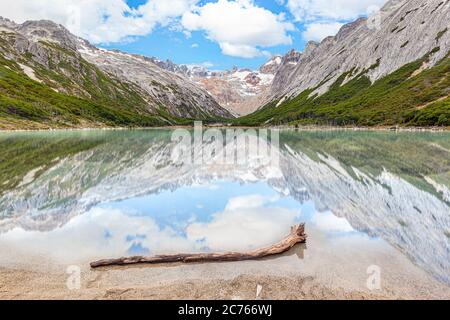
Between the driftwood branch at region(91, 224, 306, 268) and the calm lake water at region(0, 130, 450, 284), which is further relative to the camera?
the calm lake water at region(0, 130, 450, 284)

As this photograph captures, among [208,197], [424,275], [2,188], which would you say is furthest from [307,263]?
[2,188]

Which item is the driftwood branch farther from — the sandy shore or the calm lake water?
the calm lake water

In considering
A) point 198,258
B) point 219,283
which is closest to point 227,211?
point 198,258

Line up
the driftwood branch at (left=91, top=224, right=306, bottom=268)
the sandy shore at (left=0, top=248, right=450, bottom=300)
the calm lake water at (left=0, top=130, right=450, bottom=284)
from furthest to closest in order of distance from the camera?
the calm lake water at (left=0, top=130, right=450, bottom=284), the driftwood branch at (left=91, top=224, right=306, bottom=268), the sandy shore at (left=0, top=248, right=450, bottom=300)

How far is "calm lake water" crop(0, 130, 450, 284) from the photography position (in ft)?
63.3

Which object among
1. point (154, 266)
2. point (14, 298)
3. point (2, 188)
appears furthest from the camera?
point (2, 188)

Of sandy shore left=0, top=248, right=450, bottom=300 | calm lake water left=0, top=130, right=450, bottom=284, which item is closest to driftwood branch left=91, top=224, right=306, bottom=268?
sandy shore left=0, top=248, right=450, bottom=300

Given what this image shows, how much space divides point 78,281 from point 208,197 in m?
18.4

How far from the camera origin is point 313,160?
5691 centimetres

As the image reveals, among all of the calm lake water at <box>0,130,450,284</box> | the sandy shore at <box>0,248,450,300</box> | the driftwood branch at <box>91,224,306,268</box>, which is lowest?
the sandy shore at <box>0,248,450,300</box>
